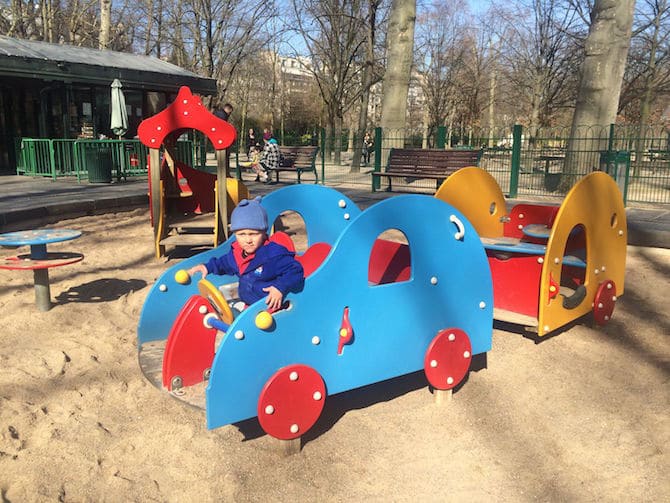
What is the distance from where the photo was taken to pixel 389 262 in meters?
4.36

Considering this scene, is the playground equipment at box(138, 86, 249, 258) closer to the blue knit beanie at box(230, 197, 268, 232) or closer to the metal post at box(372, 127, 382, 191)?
the blue knit beanie at box(230, 197, 268, 232)

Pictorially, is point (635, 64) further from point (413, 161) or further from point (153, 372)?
point (153, 372)

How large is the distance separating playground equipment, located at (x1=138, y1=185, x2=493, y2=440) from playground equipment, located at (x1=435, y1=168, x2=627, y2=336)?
79 cm

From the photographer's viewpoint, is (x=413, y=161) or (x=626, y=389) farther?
(x=413, y=161)

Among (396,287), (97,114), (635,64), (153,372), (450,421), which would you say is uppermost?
(635,64)

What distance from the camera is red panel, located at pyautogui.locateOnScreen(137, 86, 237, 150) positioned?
6.30 meters

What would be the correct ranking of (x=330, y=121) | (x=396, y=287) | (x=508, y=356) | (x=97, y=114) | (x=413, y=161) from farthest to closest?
(x=330, y=121) < (x=97, y=114) < (x=413, y=161) < (x=508, y=356) < (x=396, y=287)

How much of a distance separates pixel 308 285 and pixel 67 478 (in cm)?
142

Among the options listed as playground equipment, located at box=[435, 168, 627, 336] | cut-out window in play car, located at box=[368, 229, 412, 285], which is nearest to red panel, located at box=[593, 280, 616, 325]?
playground equipment, located at box=[435, 168, 627, 336]

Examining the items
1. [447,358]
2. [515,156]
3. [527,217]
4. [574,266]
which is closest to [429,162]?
[515,156]

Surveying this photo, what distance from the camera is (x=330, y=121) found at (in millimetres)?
27266

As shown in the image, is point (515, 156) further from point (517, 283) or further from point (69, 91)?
point (69, 91)

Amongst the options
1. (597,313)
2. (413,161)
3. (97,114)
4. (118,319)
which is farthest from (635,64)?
(118,319)

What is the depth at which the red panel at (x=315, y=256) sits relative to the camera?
4316mm
